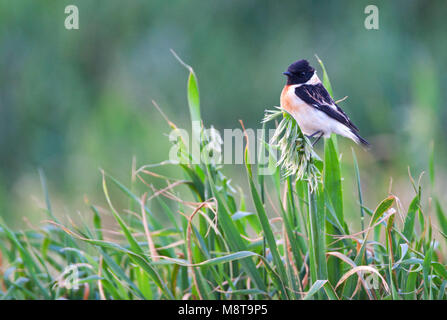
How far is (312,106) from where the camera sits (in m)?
0.60

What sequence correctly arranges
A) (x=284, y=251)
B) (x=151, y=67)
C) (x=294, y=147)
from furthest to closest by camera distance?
(x=151, y=67), (x=284, y=251), (x=294, y=147)

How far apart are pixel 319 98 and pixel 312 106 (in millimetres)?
13

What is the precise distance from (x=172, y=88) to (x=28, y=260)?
2.51 m

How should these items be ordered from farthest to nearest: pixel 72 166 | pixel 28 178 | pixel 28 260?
pixel 28 178 → pixel 72 166 → pixel 28 260

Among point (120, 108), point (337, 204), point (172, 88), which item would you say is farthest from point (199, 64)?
point (337, 204)

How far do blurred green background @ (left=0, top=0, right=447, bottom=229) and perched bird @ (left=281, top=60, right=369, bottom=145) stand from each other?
2006mm

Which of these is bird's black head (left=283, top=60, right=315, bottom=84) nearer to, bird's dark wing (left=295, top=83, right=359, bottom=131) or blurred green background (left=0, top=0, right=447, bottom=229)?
bird's dark wing (left=295, top=83, right=359, bottom=131)

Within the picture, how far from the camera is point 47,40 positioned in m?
3.41

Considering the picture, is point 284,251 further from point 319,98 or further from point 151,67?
point 151,67

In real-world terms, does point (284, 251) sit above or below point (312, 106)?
below

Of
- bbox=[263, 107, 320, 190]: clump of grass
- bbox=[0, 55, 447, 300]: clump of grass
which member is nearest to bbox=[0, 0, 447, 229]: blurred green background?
bbox=[0, 55, 447, 300]: clump of grass

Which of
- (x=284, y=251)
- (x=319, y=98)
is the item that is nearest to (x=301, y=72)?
(x=319, y=98)

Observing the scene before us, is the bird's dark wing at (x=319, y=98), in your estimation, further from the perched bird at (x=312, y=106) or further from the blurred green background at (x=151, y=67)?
the blurred green background at (x=151, y=67)

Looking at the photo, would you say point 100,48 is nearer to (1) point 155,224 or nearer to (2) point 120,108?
(2) point 120,108
